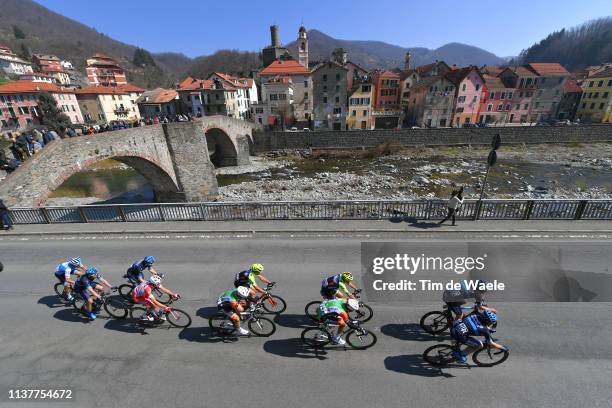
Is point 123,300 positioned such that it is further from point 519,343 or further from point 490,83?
point 490,83

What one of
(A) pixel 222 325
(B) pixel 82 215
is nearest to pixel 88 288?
(A) pixel 222 325

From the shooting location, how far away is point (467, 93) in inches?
1932

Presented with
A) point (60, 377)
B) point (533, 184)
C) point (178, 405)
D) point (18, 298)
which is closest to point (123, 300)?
point (60, 377)

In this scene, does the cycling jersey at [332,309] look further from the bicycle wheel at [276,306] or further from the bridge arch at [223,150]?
the bridge arch at [223,150]

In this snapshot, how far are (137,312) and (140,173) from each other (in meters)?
16.7

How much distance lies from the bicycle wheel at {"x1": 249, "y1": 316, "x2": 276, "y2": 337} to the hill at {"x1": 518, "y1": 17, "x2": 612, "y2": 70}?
171004mm

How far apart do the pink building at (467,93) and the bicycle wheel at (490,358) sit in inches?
2124

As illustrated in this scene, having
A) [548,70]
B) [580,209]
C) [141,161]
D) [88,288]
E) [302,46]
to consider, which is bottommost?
[580,209]

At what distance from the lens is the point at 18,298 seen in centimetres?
857

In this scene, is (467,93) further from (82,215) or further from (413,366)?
(82,215)

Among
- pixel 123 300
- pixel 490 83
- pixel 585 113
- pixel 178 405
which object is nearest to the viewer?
pixel 178 405

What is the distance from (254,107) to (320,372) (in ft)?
169

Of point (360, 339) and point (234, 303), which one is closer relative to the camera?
point (234, 303)

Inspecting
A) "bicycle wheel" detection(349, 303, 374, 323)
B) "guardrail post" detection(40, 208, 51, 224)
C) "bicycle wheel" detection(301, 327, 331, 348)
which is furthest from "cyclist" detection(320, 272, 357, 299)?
"guardrail post" detection(40, 208, 51, 224)
